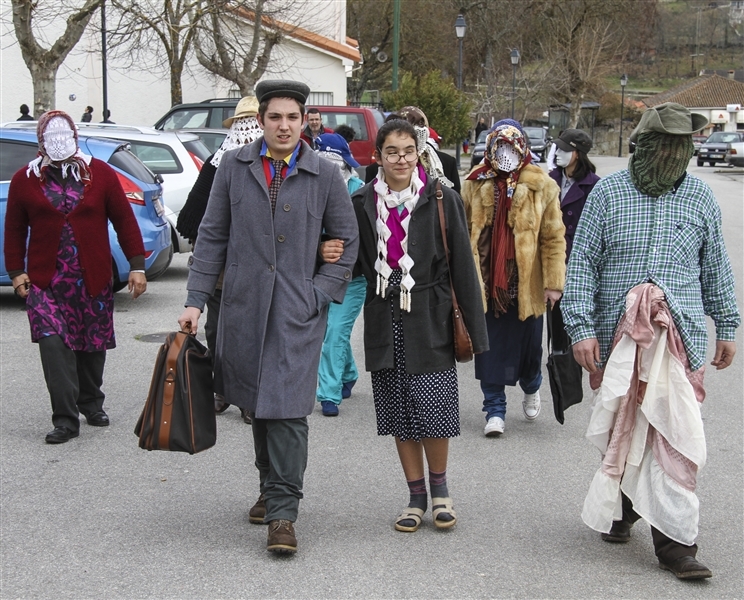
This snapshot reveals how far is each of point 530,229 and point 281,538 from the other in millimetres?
2783

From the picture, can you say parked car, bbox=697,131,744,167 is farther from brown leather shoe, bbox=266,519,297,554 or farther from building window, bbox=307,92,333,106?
brown leather shoe, bbox=266,519,297,554

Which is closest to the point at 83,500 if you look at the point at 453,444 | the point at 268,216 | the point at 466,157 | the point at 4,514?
the point at 4,514

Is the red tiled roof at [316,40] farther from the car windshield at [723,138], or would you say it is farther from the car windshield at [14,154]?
the car windshield at [14,154]

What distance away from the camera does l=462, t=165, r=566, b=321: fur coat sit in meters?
6.41

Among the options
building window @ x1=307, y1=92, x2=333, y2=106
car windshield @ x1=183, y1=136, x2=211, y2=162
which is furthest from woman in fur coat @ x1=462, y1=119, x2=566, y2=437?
building window @ x1=307, y1=92, x2=333, y2=106

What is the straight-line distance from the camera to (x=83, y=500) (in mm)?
5273

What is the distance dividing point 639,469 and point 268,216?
191 cm

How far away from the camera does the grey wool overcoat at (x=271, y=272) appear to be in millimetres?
Result: 4484

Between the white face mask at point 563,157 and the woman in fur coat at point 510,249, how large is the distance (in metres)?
1.39

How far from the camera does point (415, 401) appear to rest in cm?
479

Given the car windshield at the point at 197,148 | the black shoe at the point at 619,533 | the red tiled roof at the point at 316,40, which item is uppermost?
the red tiled roof at the point at 316,40

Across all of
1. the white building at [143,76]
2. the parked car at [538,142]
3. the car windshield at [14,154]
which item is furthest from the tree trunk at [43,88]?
the parked car at [538,142]

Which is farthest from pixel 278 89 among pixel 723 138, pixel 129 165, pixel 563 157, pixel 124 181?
pixel 723 138

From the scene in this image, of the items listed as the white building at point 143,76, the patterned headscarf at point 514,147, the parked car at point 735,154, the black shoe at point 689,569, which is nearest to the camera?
the black shoe at point 689,569
